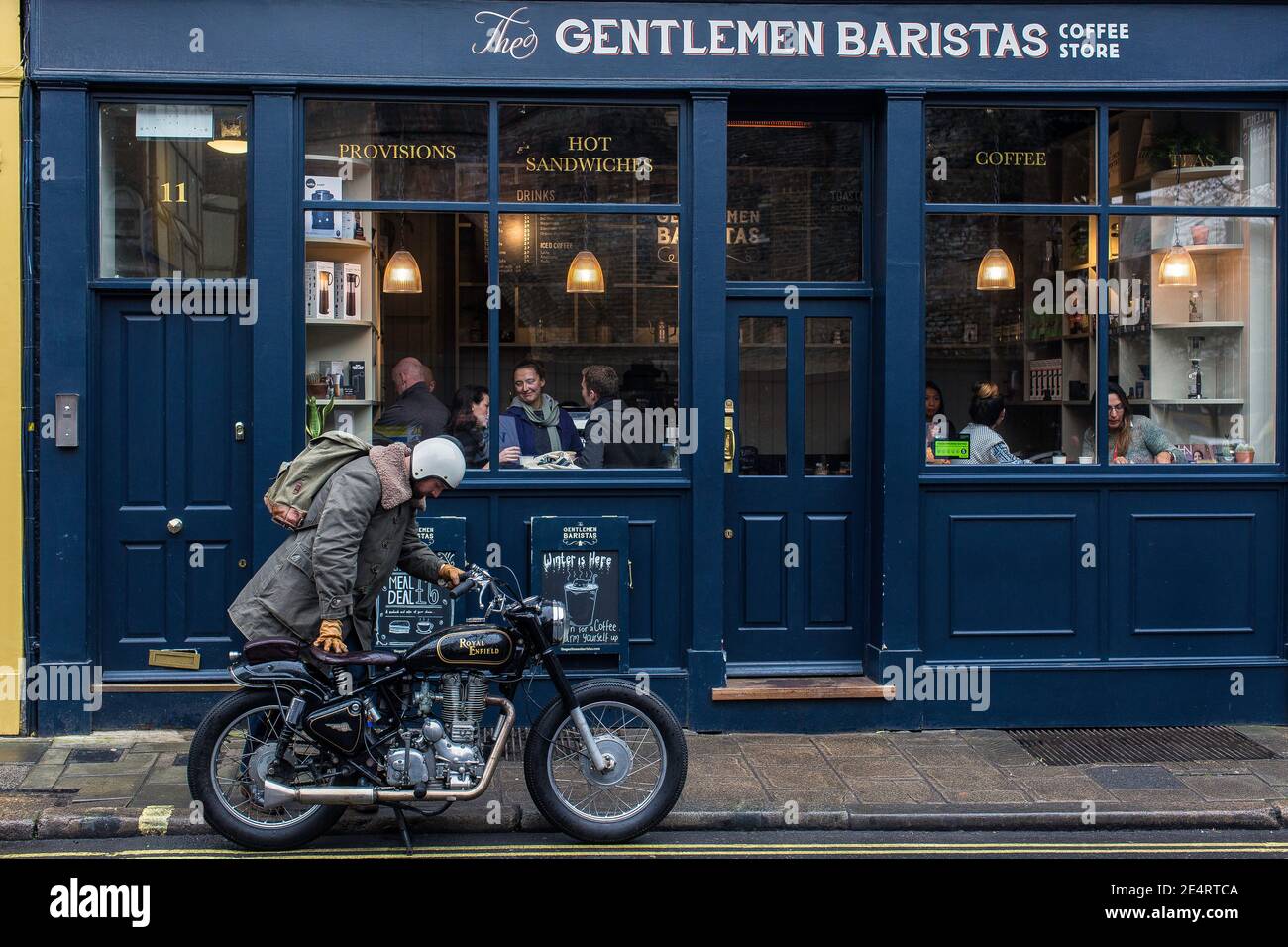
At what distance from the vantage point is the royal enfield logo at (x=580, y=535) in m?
8.77

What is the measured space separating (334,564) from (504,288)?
3136 millimetres

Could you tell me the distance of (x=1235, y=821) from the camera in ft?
23.2

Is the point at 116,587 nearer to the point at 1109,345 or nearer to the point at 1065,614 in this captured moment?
the point at 1065,614

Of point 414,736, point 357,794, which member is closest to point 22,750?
point 357,794

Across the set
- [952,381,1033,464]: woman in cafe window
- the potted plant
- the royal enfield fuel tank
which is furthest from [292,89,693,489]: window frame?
the royal enfield fuel tank

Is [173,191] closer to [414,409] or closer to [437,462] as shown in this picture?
[414,409]

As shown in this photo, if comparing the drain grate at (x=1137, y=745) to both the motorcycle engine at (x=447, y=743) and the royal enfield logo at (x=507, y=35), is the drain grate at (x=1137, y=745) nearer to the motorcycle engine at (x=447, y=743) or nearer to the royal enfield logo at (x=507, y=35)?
the motorcycle engine at (x=447, y=743)

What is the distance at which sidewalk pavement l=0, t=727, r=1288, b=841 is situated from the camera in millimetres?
6969

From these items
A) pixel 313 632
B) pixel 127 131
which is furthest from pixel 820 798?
pixel 127 131

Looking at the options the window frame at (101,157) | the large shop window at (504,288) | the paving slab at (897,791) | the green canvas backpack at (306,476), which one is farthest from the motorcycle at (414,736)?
the window frame at (101,157)

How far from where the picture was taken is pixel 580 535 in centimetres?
879

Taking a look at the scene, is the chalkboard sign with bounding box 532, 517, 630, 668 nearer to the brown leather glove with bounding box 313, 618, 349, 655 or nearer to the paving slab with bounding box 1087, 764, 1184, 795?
the brown leather glove with bounding box 313, 618, 349, 655

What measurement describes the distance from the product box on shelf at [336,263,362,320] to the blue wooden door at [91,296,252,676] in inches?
24.8

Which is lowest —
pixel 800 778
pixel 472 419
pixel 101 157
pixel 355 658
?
pixel 800 778
